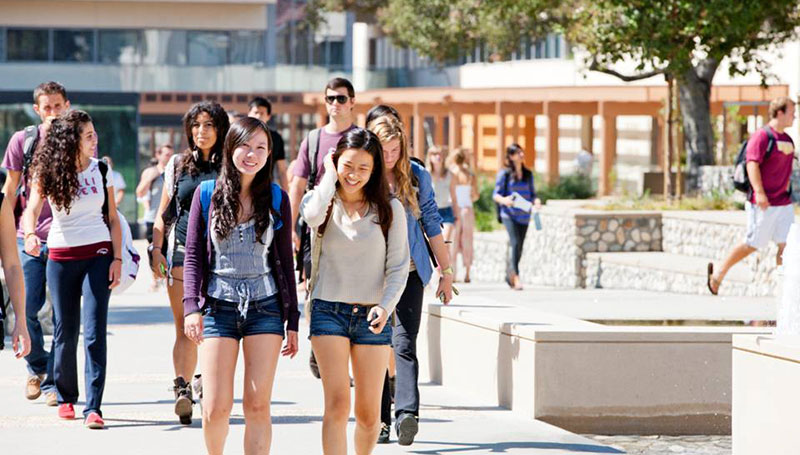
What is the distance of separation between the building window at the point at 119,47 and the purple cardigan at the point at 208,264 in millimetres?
50367

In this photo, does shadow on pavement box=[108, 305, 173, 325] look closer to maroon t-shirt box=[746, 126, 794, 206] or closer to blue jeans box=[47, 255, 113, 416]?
maroon t-shirt box=[746, 126, 794, 206]

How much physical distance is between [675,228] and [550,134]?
73.7 feet

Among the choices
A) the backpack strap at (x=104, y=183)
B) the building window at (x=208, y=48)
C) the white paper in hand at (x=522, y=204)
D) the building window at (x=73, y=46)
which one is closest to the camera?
the backpack strap at (x=104, y=183)

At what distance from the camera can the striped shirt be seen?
20016mm

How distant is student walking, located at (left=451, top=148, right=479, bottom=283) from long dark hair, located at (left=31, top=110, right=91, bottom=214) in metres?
12.3

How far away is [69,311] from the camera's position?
8945mm

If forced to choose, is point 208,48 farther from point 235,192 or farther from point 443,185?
point 235,192

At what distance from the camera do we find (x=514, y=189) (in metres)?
20.2

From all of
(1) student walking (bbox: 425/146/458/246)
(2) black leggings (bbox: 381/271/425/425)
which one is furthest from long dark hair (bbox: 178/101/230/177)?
(1) student walking (bbox: 425/146/458/246)

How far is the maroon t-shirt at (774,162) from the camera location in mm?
14406

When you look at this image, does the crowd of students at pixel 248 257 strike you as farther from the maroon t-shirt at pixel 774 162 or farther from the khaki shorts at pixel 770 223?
the khaki shorts at pixel 770 223

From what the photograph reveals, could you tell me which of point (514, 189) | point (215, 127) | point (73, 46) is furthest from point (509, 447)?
point (73, 46)

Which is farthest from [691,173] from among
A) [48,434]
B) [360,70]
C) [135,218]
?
[360,70]

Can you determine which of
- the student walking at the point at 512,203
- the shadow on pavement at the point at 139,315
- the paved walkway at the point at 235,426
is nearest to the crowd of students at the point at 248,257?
the paved walkway at the point at 235,426
